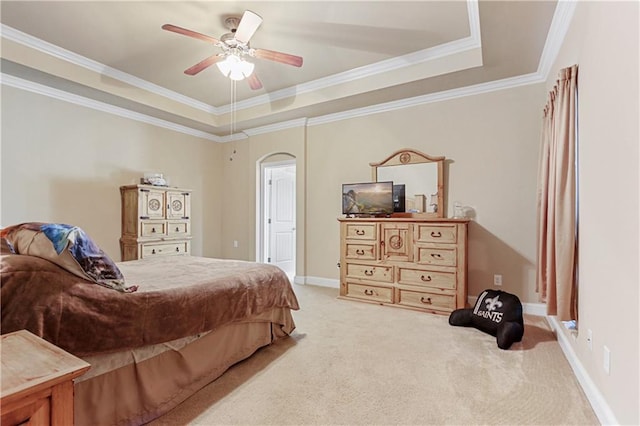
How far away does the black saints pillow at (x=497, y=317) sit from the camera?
105 inches

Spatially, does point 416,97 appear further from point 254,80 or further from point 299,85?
point 254,80

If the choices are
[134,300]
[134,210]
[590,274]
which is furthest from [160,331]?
[134,210]

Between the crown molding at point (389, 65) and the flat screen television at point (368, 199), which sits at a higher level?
the crown molding at point (389, 65)

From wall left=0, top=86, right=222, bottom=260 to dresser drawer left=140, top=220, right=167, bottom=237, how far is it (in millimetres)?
496

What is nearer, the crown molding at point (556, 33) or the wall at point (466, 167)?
the crown molding at point (556, 33)

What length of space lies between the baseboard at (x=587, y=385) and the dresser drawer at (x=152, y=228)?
4.76 meters

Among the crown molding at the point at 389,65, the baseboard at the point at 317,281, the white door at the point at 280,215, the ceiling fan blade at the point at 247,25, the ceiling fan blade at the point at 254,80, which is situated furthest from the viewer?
the white door at the point at 280,215

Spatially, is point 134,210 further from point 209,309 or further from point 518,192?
point 518,192

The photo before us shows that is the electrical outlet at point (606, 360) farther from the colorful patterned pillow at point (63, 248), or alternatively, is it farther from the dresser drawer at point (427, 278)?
the colorful patterned pillow at point (63, 248)

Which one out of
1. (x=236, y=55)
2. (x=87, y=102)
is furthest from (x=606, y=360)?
(x=87, y=102)

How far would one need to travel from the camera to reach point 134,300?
1.70m

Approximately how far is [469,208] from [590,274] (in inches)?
80.6

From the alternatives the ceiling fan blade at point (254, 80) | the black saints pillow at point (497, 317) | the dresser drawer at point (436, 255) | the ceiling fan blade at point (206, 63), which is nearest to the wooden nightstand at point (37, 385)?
the ceiling fan blade at point (206, 63)

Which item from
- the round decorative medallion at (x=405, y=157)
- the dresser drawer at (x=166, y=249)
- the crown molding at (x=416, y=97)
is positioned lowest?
the dresser drawer at (x=166, y=249)
